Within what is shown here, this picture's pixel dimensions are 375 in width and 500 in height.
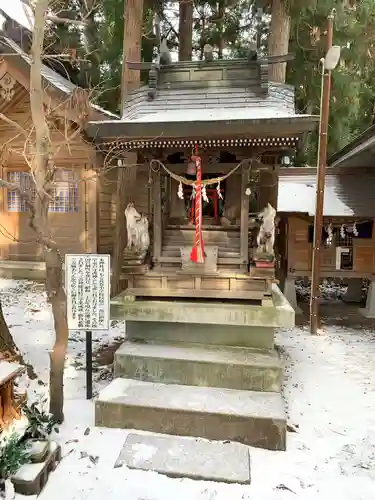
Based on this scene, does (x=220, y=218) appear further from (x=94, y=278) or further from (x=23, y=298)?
(x=23, y=298)

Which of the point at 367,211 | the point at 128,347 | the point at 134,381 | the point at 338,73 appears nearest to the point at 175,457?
the point at 134,381

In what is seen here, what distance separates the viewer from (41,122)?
4.46 meters

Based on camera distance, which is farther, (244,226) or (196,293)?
(244,226)

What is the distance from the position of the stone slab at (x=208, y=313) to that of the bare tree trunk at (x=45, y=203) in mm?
1612

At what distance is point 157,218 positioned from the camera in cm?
698

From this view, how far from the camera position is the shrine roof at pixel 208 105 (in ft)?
18.9

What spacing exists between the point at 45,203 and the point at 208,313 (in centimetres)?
310

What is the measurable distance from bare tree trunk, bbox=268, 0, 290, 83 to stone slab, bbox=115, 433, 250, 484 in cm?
874

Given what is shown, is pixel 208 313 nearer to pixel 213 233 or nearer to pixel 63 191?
pixel 213 233

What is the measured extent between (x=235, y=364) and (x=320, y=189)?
542 cm

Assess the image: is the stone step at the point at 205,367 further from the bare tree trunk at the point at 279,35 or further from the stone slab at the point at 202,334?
the bare tree trunk at the point at 279,35

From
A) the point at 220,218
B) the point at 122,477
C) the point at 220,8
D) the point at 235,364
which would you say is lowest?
the point at 122,477

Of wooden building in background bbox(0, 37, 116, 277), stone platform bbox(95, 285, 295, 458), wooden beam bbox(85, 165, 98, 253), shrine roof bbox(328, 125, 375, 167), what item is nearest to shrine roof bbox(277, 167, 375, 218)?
shrine roof bbox(328, 125, 375, 167)

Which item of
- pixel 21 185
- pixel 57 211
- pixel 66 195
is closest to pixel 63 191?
pixel 66 195
